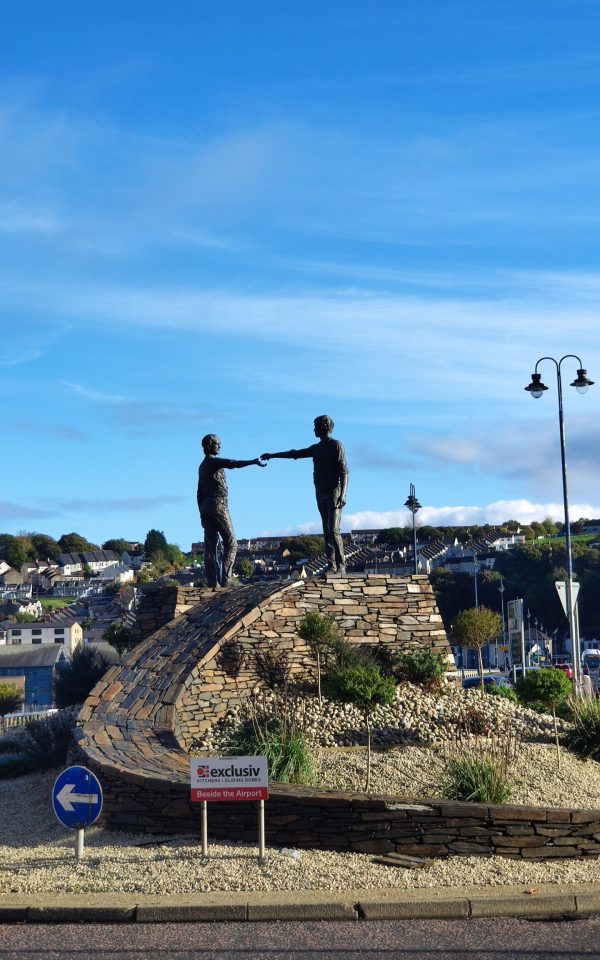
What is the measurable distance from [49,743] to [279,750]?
6.43 m

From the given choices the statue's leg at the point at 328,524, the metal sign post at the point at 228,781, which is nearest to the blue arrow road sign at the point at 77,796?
the metal sign post at the point at 228,781

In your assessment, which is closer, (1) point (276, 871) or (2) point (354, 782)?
(1) point (276, 871)

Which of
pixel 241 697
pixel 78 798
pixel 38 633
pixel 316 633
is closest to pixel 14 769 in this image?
pixel 241 697

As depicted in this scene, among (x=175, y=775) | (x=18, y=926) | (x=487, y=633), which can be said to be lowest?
(x=18, y=926)

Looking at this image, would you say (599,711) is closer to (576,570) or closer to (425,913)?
(425,913)

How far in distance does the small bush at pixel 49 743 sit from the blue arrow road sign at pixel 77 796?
7.29 meters

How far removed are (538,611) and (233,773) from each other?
10707cm

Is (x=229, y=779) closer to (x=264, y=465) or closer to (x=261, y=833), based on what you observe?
(x=261, y=833)

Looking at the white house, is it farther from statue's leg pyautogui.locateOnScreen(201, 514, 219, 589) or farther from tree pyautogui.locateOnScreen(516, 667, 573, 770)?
tree pyautogui.locateOnScreen(516, 667, 573, 770)

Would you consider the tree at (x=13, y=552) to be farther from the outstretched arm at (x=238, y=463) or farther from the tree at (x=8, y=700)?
the outstretched arm at (x=238, y=463)

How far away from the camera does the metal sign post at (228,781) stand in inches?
464

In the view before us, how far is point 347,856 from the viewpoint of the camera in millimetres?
11930

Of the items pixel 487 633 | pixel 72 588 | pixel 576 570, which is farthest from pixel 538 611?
pixel 487 633

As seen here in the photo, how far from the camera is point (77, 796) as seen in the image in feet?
39.6
